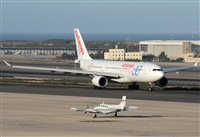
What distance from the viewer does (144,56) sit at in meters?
200

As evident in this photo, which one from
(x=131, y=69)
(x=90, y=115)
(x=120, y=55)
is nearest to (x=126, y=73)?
(x=131, y=69)

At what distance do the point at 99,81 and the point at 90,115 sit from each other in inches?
1221

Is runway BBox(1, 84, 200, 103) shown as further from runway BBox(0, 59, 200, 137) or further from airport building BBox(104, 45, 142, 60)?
airport building BBox(104, 45, 142, 60)

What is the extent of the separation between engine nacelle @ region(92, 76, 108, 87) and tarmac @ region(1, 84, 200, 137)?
96.8 inches

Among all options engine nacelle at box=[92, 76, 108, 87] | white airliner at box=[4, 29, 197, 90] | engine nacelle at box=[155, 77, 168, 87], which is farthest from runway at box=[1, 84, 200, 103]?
engine nacelle at box=[155, 77, 168, 87]

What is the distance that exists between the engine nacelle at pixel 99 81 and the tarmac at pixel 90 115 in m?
2.46

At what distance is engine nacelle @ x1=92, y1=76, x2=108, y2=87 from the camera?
8606 cm

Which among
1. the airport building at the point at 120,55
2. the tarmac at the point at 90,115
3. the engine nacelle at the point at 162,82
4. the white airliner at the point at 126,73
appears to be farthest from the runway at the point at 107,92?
the airport building at the point at 120,55

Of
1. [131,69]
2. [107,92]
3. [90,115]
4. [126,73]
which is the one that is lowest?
[90,115]

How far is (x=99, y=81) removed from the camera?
283ft

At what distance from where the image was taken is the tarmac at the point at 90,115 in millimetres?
46281

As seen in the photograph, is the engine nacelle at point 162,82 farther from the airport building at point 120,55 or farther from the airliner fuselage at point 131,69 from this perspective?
the airport building at point 120,55

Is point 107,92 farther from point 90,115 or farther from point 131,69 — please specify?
point 90,115

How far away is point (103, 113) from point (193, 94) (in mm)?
28098
